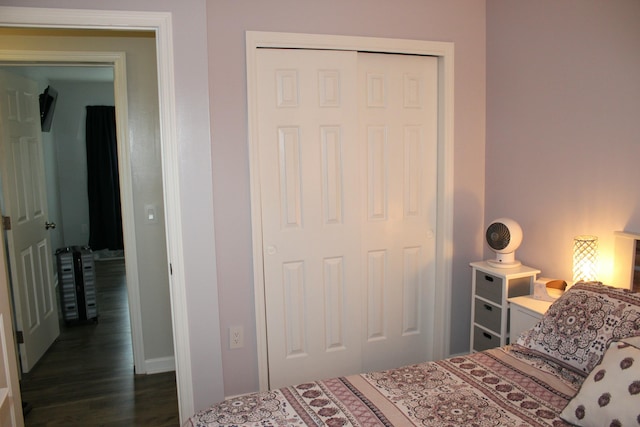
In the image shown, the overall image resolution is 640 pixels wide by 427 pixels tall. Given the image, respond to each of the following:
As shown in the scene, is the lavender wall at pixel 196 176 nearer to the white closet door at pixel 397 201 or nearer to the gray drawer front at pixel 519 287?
the white closet door at pixel 397 201

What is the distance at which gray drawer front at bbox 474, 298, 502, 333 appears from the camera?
2660mm

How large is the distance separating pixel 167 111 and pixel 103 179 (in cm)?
481

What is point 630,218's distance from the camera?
219 centimetres

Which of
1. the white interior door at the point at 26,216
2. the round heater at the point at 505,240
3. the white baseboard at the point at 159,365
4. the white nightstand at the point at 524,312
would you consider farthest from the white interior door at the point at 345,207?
the white interior door at the point at 26,216

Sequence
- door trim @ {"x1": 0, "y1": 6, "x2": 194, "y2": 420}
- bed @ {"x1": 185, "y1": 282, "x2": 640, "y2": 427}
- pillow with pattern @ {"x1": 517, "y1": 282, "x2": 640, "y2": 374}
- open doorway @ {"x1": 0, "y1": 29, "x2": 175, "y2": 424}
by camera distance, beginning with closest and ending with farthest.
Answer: bed @ {"x1": 185, "y1": 282, "x2": 640, "y2": 427}, pillow with pattern @ {"x1": 517, "y1": 282, "x2": 640, "y2": 374}, door trim @ {"x1": 0, "y1": 6, "x2": 194, "y2": 420}, open doorway @ {"x1": 0, "y1": 29, "x2": 175, "y2": 424}

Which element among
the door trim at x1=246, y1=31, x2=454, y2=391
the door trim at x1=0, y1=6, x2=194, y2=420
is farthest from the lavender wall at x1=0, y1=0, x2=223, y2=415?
the door trim at x1=246, y1=31, x2=454, y2=391

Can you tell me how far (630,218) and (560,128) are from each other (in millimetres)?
606

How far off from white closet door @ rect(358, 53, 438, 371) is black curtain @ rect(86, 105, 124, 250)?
487 cm

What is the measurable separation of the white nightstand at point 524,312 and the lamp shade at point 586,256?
217 mm

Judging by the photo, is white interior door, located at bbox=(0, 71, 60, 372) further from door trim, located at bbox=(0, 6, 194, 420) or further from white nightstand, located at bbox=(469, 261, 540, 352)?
white nightstand, located at bbox=(469, 261, 540, 352)

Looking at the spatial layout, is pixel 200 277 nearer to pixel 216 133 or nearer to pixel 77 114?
pixel 216 133

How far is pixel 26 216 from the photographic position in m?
3.38

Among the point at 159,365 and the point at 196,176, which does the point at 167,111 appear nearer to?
the point at 196,176

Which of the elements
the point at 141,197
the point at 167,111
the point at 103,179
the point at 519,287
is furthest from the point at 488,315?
the point at 103,179
